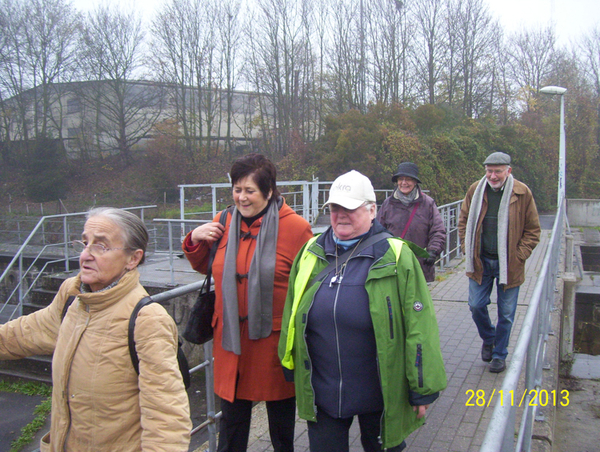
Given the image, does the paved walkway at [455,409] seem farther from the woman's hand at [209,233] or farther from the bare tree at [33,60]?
the bare tree at [33,60]

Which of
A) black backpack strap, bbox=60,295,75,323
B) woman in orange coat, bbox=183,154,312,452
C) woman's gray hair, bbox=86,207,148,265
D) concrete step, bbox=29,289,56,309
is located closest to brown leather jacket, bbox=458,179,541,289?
woman in orange coat, bbox=183,154,312,452

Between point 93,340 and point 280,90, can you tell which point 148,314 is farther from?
point 280,90

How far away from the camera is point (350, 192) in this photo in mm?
2445

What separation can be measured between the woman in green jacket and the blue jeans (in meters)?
2.48

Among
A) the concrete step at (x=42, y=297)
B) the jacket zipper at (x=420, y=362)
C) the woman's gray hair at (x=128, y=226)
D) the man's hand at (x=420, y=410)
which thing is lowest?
the concrete step at (x=42, y=297)

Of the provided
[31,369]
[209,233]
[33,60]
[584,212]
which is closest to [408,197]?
[209,233]

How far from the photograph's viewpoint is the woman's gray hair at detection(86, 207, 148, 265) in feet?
6.89

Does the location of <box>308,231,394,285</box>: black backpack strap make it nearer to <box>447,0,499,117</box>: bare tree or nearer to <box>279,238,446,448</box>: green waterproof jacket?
<box>279,238,446,448</box>: green waterproof jacket

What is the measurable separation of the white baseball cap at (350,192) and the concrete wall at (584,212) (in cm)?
2868

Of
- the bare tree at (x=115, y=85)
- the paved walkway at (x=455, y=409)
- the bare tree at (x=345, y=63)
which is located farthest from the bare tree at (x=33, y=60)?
the paved walkway at (x=455, y=409)

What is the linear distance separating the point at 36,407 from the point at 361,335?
725cm

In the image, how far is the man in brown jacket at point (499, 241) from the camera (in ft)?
14.7

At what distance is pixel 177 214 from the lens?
26.6m

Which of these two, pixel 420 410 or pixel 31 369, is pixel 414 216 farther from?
pixel 31 369
